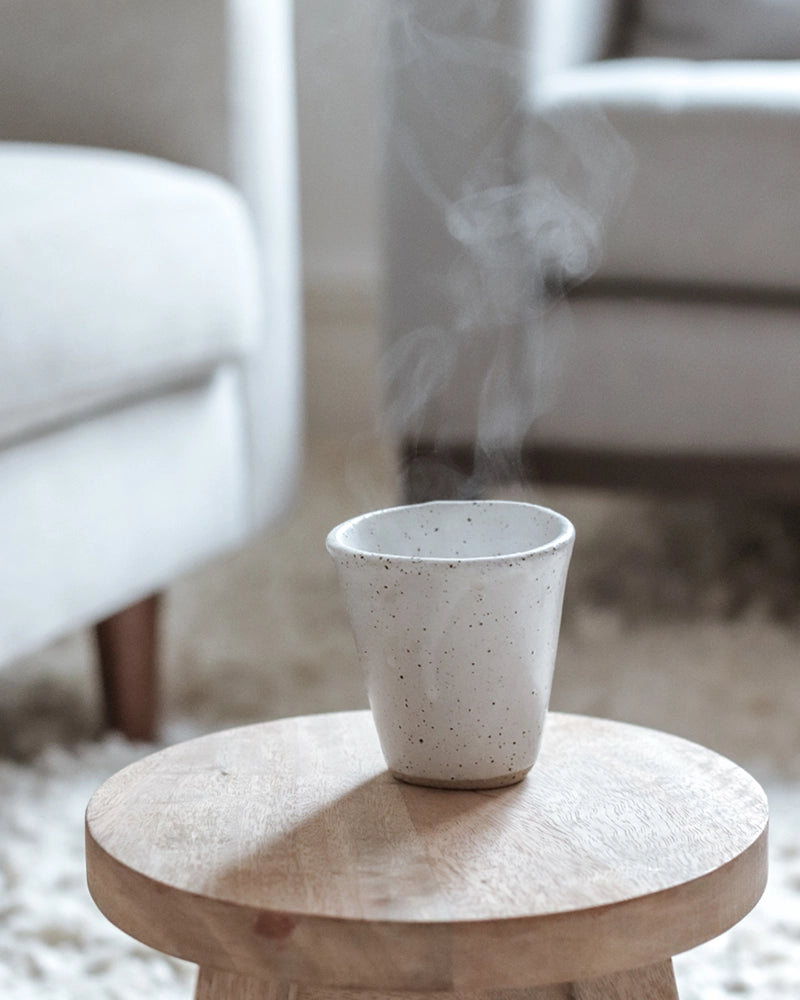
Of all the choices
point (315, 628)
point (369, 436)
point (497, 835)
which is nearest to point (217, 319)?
point (315, 628)

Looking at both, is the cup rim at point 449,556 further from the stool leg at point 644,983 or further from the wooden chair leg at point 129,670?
the wooden chair leg at point 129,670

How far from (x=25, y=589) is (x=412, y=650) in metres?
0.49

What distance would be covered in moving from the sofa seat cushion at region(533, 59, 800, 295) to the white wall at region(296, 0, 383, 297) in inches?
45.5

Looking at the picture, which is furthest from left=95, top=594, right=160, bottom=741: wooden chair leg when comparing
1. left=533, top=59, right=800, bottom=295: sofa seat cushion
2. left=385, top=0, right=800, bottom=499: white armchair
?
left=533, top=59, right=800, bottom=295: sofa seat cushion

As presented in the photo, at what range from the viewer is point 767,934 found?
824 millimetres

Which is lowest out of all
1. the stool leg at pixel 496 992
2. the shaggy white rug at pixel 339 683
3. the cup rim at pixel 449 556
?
the shaggy white rug at pixel 339 683

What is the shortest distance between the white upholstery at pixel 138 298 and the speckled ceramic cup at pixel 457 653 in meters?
0.43

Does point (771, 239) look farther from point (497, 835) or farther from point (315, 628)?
point (497, 835)

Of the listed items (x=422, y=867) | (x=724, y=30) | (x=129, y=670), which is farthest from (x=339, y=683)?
(x=724, y=30)

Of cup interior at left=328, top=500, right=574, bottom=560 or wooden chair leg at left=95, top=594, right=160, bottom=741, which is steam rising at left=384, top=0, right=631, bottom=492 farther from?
cup interior at left=328, top=500, right=574, bottom=560

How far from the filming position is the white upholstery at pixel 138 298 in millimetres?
918

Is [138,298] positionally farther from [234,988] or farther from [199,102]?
[234,988]

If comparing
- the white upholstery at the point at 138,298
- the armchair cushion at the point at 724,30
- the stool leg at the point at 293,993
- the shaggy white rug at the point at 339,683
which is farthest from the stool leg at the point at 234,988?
the armchair cushion at the point at 724,30

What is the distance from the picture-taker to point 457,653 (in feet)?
1.68
